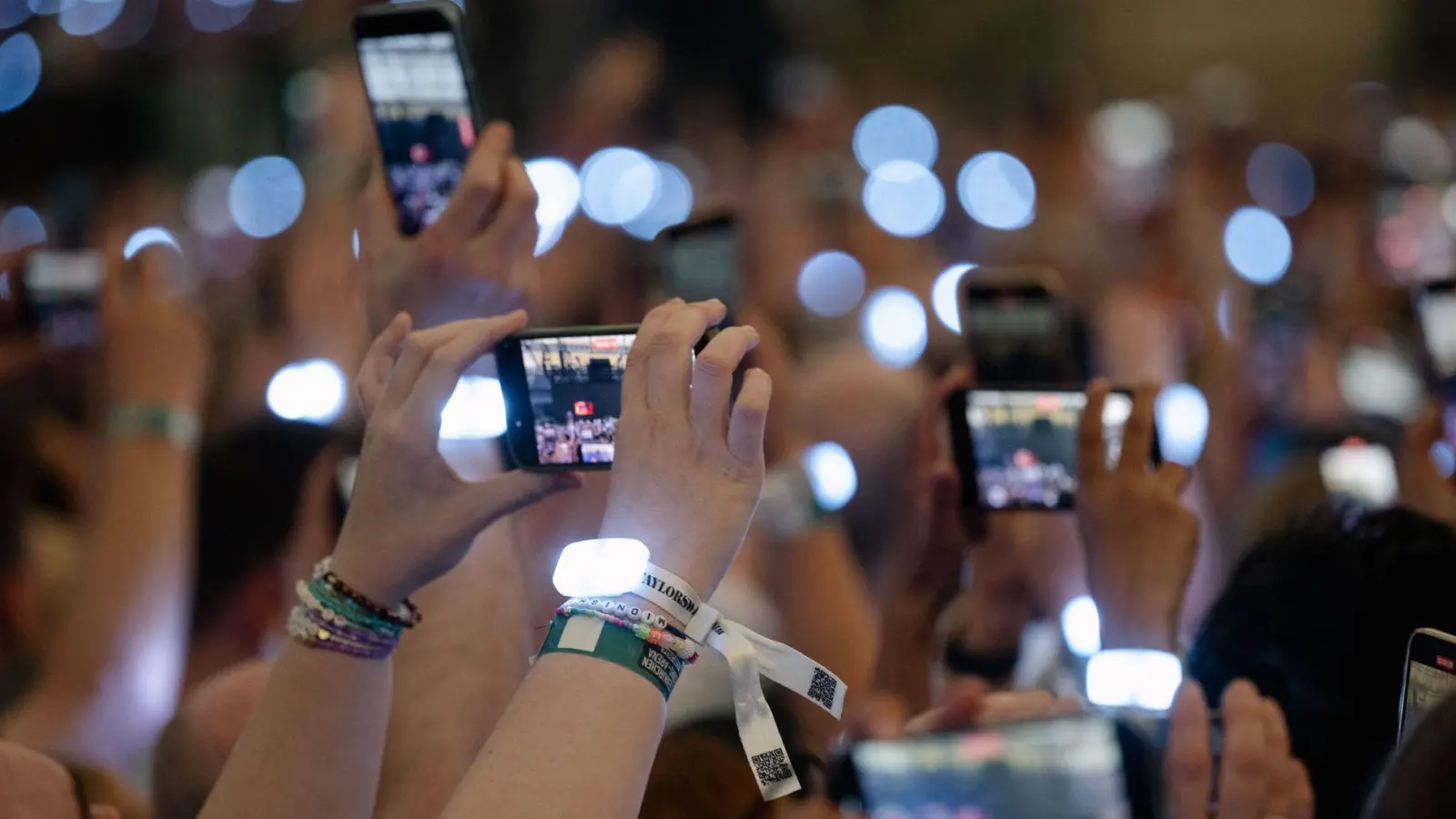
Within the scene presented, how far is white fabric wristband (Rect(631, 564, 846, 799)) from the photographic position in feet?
2.93

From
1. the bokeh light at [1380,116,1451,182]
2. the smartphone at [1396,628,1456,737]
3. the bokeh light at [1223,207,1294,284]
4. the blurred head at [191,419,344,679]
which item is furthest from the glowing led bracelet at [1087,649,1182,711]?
the bokeh light at [1380,116,1451,182]

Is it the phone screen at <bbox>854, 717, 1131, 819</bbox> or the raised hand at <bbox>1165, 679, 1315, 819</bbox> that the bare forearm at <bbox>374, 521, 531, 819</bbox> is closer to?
the phone screen at <bbox>854, 717, 1131, 819</bbox>

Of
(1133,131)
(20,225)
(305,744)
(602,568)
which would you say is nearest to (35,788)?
(305,744)

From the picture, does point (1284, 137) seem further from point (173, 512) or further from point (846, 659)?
point (173, 512)

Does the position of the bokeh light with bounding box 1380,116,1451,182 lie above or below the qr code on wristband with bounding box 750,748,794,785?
above

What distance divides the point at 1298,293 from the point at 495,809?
3835 mm

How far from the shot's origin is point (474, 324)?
112 cm

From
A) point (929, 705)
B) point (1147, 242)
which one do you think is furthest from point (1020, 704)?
point (1147, 242)

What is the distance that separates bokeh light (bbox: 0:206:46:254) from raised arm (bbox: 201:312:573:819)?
278 centimetres

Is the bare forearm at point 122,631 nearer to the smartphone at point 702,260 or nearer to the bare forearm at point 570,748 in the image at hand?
the smartphone at point 702,260

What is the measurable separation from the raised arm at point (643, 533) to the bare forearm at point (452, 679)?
45 cm

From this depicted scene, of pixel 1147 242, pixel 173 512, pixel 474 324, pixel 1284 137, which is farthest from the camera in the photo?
pixel 1284 137

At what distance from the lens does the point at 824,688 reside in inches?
39.0

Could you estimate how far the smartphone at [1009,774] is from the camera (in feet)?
3.68
